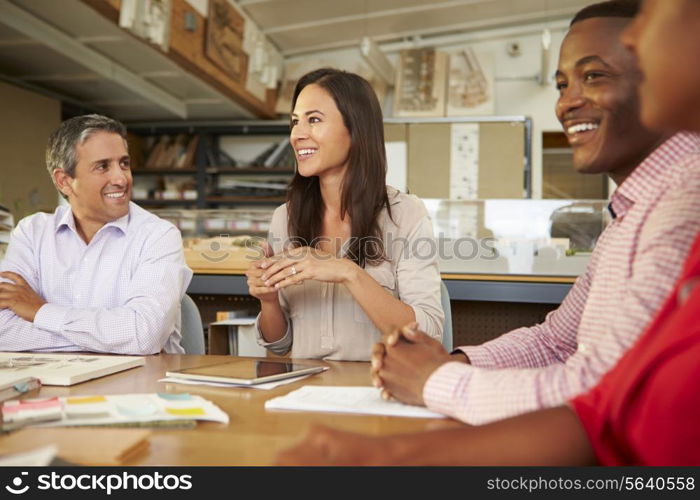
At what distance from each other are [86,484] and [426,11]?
702cm

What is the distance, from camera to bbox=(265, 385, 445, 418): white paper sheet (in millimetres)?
971

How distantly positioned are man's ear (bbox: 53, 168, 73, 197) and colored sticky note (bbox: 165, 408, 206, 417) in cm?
130

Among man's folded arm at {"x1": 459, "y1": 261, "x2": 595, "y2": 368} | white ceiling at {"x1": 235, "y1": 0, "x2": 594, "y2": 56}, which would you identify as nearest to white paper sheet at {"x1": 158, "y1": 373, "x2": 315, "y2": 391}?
man's folded arm at {"x1": 459, "y1": 261, "x2": 595, "y2": 368}

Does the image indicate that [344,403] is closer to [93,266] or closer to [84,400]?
[84,400]

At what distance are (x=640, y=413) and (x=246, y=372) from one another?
30.9 inches

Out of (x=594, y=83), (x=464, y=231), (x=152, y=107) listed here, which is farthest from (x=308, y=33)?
(x=594, y=83)

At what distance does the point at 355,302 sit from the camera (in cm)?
182

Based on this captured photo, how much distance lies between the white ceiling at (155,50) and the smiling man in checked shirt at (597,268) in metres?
Result: 3.79

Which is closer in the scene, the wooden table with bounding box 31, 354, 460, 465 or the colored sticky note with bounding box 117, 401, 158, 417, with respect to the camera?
the wooden table with bounding box 31, 354, 460, 465

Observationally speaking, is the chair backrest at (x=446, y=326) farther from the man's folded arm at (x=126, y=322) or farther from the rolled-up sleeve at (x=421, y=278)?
the man's folded arm at (x=126, y=322)

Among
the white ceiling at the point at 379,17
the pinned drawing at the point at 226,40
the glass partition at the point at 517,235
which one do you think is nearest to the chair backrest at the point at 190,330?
the glass partition at the point at 517,235

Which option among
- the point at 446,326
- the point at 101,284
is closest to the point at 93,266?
the point at 101,284

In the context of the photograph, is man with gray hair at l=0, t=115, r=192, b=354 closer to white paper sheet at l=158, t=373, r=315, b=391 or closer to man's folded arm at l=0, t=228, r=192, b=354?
man's folded arm at l=0, t=228, r=192, b=354

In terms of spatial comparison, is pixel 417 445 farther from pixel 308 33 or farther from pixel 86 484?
pixel 308 33
